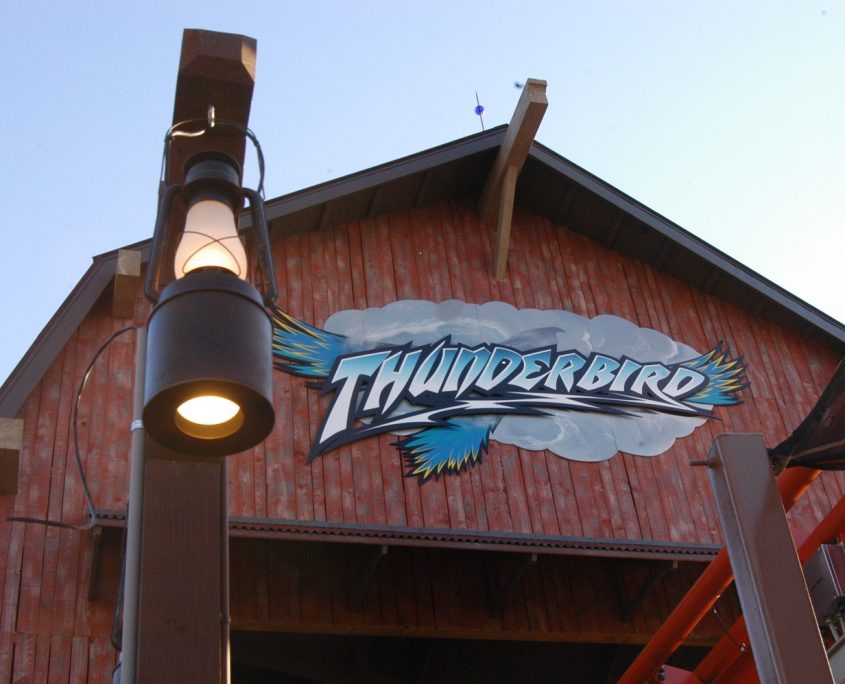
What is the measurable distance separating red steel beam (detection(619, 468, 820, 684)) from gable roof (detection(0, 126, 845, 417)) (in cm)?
586

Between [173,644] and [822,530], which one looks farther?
[822,530]

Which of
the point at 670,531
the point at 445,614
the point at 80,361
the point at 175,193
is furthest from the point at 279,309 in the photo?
the point at 175,193

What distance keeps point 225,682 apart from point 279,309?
8314mm

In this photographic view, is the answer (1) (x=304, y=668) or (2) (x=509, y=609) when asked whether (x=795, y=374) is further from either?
(1) (x=304, y=668)

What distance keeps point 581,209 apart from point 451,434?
3634mm

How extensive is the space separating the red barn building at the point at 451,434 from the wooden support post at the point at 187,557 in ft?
16.2

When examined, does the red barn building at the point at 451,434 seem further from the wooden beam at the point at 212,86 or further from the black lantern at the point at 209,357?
the black lantern at the point at 209,357

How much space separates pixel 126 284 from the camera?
7906mm

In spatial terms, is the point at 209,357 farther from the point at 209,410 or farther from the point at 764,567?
the point at 764,567

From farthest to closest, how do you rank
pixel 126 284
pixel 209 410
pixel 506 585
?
1. pixel 506 585
2. pixel 126 284
3. pixel 209 410

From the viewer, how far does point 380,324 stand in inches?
444

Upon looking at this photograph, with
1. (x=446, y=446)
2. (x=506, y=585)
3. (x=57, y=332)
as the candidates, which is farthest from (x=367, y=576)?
(x=57, y=332)

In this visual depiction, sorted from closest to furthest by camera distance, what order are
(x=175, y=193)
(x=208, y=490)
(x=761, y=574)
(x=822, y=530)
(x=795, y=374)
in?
(x=208, y=490)
(x=175, y=193)
(x=761, y=574)
(x=822, y=530)
(x=795, y=374)

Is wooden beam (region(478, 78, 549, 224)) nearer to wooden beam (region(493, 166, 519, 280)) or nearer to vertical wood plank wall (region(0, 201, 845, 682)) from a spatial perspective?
wooden beam (region(493, 166, 519, 280))
